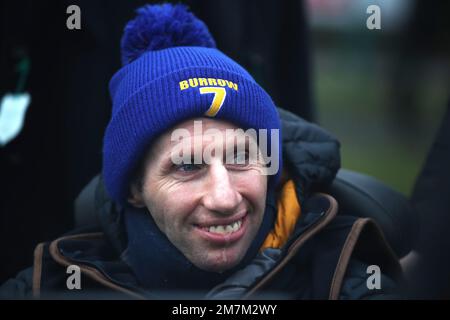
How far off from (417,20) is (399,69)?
1.79 meters

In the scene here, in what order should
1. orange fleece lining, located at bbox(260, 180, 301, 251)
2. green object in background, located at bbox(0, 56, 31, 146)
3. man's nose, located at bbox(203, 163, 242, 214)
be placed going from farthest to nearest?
green object in background, located at bbox(0, 56, 31, 146) → orange fleece lining, located at bbox(260, 180, 301, 251) → man's nose, located at bbox(203, 163, 242, 214)

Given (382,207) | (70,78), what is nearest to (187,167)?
(382,207)

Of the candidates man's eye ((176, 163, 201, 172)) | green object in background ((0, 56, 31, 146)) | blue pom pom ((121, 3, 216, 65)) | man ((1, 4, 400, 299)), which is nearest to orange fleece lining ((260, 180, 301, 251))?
man ((1, 4, 400, 299))

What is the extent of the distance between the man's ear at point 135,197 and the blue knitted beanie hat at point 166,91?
1cm

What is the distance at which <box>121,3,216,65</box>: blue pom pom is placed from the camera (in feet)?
4.76

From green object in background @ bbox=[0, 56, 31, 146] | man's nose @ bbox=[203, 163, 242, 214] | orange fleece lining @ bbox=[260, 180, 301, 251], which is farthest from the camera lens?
green object in background @ bbox=[0, 56, 31, 146]

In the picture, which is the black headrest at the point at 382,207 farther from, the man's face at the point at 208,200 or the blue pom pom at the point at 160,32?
the blue pom pom at the point at 160,32

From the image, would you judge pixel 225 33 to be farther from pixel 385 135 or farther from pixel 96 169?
pixel 385 135

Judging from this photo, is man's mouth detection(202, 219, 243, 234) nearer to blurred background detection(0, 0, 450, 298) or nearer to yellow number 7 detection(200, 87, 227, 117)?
yellow number 7 detection(200, 87, 227, 117)

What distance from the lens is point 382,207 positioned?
1.46 meters

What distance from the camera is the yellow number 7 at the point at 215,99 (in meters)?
1.30

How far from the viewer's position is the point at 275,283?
1301mm

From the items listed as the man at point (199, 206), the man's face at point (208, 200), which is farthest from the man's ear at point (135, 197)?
the man's face at point (208, 200)

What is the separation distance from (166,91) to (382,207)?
1.96 feet
